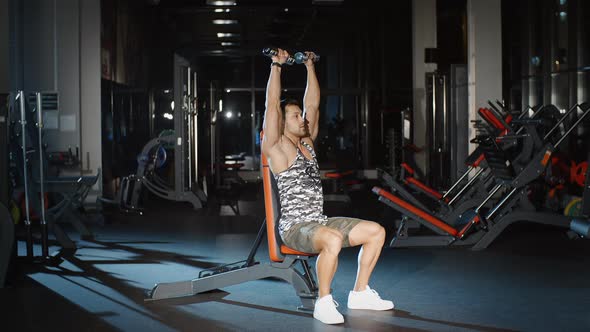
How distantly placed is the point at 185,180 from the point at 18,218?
10.1ft

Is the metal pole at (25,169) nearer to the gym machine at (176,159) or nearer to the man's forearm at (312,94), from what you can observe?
the man's forearm at (312,94)

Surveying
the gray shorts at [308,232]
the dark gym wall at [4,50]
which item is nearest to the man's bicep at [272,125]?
the gray shorts at [308,232]

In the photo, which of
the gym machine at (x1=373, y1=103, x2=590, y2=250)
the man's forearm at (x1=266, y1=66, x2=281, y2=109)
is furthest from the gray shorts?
the gym machine at (x1=373, y1=103, x2=590, y2=250)

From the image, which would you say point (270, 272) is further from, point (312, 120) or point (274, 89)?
point (274, 89)

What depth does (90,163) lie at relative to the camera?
9.10 metres

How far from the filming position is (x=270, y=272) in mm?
4082

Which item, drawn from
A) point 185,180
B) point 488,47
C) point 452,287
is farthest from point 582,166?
point 185,180

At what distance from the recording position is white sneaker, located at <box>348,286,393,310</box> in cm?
389

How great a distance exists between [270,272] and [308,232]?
498mm

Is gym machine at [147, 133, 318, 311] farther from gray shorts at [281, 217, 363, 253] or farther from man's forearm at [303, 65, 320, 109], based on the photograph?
man's forearm at [303, 65, 320, 109]

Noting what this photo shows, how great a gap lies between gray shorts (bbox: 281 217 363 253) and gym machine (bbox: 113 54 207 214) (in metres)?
5.66

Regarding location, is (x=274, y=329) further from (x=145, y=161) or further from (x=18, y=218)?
(x=145, y=161)

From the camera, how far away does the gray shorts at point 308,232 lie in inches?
146

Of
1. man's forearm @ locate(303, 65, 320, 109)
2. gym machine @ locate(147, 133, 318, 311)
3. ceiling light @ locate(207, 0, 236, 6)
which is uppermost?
ceiling light @ locate(207, 0, 236, 6)
